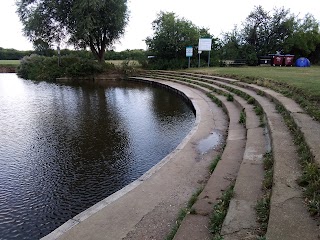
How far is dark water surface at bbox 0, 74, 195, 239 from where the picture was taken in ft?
13.1

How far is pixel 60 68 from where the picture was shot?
25938mm

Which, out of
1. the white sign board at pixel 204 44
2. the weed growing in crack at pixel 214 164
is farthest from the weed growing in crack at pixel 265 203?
the white sign board at pixel 204 44

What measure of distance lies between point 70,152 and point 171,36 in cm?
Result: 2063

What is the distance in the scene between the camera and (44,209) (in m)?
3.98

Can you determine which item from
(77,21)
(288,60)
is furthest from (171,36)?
(288,60)

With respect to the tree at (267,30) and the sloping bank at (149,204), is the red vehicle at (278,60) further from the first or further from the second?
the sloping bank at (149,204)

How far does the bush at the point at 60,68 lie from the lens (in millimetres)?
25094

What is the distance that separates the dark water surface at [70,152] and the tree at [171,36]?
47.4ft

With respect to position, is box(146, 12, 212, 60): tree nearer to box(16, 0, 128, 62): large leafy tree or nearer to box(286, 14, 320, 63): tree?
box(16, 0, 128, 62): large leafy tree

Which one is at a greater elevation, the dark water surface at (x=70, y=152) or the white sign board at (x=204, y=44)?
the white sign board at (x=204, y=44)

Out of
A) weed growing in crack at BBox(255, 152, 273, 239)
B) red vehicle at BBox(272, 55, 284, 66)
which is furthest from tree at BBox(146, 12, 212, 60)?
weed growing in crack at BBox(255, 152, 273, 239)

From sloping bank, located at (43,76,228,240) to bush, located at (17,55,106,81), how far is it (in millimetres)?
20941

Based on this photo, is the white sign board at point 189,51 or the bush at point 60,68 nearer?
the white sign board at point 189,51

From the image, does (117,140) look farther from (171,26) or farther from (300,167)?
(171,26)
